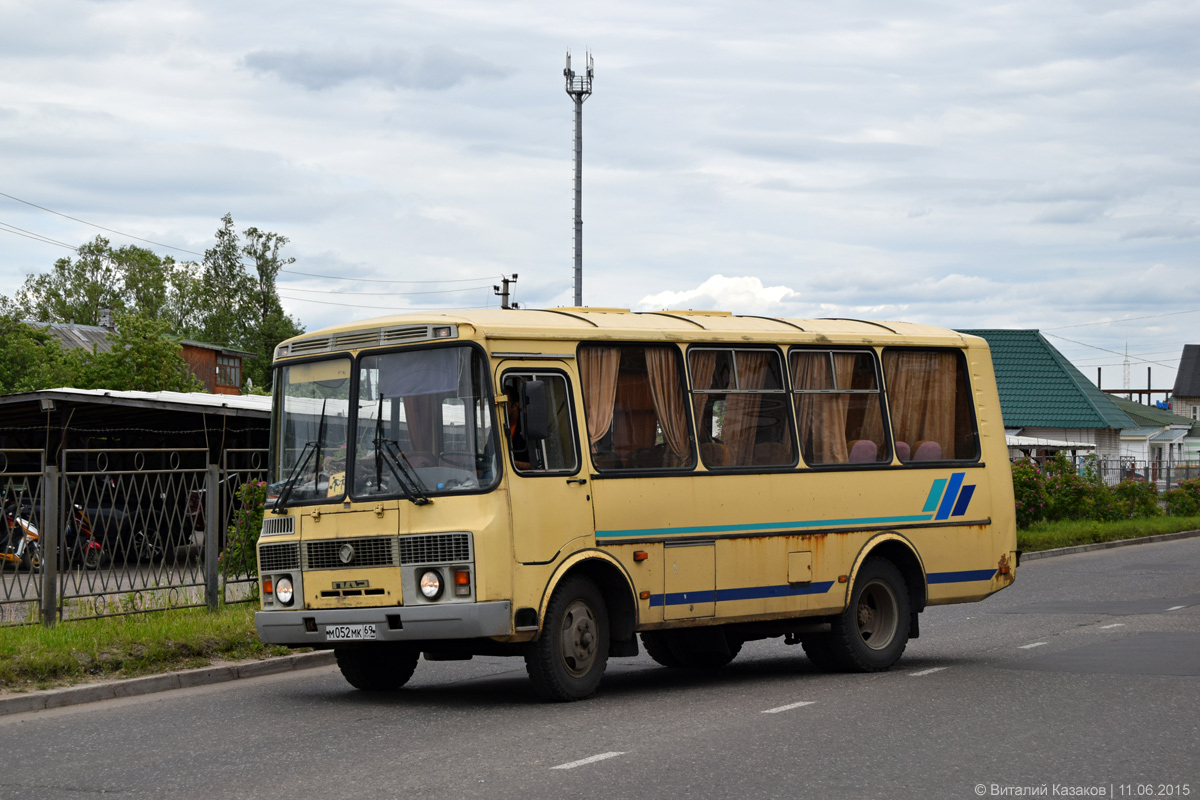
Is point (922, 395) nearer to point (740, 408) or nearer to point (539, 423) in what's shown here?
point (740, 408)

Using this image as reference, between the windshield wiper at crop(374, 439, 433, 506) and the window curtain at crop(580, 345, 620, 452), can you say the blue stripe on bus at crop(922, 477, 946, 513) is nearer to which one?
the window curtain at crop(580, 345, 620, 452)

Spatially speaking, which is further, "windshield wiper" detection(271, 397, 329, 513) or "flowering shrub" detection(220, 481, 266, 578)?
"flowering shrub" detection(220, 481, 266, 578)

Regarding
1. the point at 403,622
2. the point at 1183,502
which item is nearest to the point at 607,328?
the point at 403,622

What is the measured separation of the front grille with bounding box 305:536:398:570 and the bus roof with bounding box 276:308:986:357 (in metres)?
1.46

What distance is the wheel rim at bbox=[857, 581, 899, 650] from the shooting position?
1286 centimetres

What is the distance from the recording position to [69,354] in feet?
234

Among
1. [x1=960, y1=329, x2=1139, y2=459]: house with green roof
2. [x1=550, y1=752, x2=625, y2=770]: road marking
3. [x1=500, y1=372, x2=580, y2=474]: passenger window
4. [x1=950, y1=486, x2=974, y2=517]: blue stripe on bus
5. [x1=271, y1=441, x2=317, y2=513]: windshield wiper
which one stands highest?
[x1=960, y1=329, x2=1139, y2=459]: house with green roof

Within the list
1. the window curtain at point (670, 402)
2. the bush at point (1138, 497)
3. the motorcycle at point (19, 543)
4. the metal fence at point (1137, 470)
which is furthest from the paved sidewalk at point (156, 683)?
the bush at point (1138, 497)

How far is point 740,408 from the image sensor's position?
12047 mm

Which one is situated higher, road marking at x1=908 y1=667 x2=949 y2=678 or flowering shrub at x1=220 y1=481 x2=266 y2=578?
flowering shrub at x1=220 y1=481 x2=266 y2=578

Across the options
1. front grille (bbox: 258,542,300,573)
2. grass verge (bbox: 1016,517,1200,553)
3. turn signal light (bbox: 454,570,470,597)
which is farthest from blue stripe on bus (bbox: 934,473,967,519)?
grass verge (bbox: 1016,517,1200,553)

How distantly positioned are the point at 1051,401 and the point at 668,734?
1941 inches

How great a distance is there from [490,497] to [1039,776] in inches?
163

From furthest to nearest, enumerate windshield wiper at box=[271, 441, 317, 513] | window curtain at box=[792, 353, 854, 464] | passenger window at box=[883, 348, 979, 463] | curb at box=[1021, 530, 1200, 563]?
curb at box=[1021, 530, 1200, 563]
passenger window at box=[883, 348, 979, 463]
window curtain at box=[792, 353, 854, 464]
windshield wiper at box=[271, 441, 317, 513]
